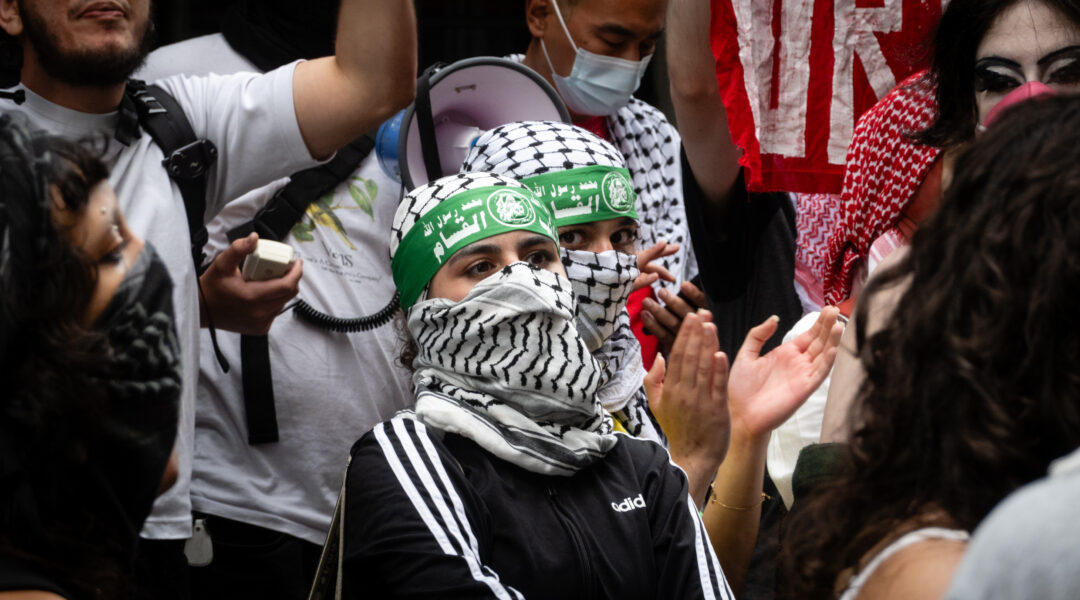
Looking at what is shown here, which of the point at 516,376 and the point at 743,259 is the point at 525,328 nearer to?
the point at 516,376

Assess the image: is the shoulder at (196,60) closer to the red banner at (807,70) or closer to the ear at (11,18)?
the ear at (11,18)

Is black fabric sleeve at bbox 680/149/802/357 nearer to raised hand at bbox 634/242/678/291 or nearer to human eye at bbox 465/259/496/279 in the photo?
raised hand at bbox 634/242/678/291

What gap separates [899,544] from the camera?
139 cm

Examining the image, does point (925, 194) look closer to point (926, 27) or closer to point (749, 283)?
point (926, 27)

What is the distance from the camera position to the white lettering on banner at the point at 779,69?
339 cm

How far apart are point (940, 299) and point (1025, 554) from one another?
1.83 ft

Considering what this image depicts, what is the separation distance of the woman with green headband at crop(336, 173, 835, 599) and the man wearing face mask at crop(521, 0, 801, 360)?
3.91ft

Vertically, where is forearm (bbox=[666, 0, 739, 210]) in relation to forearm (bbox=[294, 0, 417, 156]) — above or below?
below

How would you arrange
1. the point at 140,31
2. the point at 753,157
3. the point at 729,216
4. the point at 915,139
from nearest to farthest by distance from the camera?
the point at 140,31
the point at 915,139
the point at 753,157
the point at 729,216

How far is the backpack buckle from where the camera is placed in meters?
2.75

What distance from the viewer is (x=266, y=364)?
3.18 metres

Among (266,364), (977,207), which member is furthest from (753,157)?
(977,207)

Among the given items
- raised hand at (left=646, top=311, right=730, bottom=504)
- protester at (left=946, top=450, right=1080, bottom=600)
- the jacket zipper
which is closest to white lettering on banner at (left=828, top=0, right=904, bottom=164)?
raised hand at (left=646, top=311, right=730, bottom=504)

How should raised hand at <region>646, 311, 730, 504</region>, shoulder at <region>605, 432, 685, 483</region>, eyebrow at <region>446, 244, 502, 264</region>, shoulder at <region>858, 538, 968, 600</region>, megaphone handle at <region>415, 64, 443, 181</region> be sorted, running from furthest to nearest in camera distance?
megaphone handle at <region>415, 64, 443, 181</region> < raised hand at <region>646, 311, 730, 504</region> < eyebrow at <region>446, 244, 502, 264</region> < shoulder at <region>605, 432, 685, 483</region> < shoulder at <region>858, 538, 968, 600</region>
